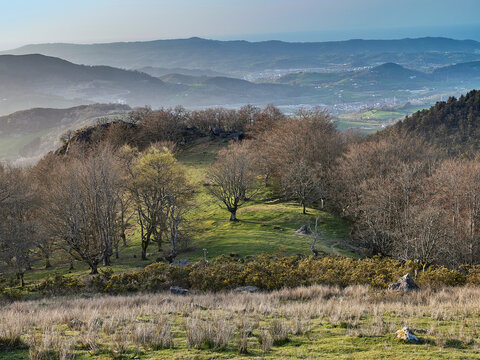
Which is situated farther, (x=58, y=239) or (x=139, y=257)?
(x=139, y=257)

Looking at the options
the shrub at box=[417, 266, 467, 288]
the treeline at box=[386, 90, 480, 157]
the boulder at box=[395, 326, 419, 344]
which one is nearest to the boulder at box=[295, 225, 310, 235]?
the shrub at box=[417, 266, 467, 288]

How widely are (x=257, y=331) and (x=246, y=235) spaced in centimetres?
3483

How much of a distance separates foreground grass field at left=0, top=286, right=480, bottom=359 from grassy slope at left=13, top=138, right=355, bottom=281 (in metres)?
23.1

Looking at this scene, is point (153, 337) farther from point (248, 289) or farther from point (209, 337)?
point (248, 289)

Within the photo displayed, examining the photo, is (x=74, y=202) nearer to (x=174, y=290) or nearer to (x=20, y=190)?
(x=20, y=190)

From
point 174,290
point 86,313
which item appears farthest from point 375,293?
point 86,313

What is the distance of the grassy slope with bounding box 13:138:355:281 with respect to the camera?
→ 138 ft

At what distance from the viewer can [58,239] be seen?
3788cm

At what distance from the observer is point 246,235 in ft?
156

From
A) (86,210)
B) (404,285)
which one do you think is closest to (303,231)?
(404,285)

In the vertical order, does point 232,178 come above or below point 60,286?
above

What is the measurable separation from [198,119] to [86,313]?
11968 cm

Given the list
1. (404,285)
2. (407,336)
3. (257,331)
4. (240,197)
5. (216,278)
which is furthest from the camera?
(240,197)

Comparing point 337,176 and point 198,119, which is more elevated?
point 198,119
